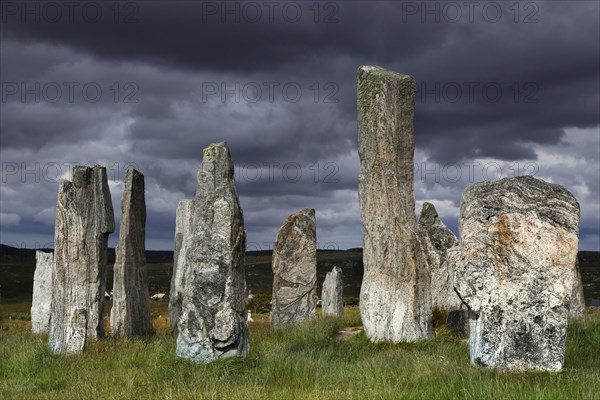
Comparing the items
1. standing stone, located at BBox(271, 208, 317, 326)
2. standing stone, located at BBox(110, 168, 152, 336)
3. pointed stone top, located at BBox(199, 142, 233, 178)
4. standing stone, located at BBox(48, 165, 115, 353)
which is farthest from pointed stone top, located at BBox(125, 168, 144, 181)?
pointed stone top, located at BBox(199, 142, 233, 178)

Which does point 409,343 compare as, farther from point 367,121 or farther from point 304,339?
point 367,121

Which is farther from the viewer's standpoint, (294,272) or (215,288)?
(294,272)

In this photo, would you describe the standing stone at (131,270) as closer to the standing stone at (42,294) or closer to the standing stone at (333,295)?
the standing stone at (42,294)

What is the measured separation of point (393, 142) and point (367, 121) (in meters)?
0.79

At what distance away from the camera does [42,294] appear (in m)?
24.4

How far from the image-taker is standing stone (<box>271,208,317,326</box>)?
23453 millimetres

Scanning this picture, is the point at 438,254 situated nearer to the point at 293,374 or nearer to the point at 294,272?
the point at 294,272

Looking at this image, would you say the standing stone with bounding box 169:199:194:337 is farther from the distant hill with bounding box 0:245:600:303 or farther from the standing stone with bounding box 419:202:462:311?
the distant hill with bounding box 0:245:600:303

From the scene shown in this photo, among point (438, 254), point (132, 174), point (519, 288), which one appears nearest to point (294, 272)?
point (438, 254)

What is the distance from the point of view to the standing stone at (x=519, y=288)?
11.1 m

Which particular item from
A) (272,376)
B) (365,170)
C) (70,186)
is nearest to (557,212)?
(272,376)

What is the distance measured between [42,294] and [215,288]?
13818 millimetres

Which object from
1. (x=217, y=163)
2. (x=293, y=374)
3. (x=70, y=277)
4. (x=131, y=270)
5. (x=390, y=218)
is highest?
(x=217, y=163)

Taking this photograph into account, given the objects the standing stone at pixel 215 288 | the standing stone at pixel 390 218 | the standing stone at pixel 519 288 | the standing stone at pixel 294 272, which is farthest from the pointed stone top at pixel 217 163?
the standing stone at pixel 294 272
